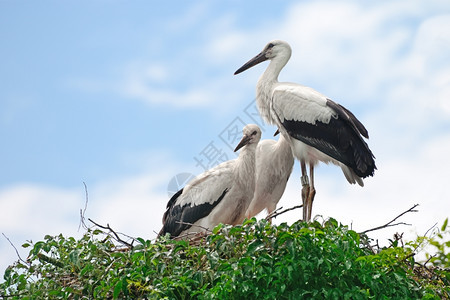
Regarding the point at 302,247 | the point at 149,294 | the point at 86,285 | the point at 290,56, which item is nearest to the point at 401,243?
the point at 302,247

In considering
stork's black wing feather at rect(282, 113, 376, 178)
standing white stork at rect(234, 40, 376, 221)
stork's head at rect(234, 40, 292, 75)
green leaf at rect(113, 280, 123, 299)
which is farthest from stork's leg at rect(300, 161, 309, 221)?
green leaf at rect(113, 280, 123, 299)

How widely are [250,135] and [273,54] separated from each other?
112 centimetres

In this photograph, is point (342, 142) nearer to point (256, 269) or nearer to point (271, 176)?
point (271, 176)

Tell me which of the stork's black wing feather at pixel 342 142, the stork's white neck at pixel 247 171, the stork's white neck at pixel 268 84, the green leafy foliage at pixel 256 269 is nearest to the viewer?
the green leafy foliage at pixel 256 269

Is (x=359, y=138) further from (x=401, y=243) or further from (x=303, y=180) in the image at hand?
(x=401, y=243)

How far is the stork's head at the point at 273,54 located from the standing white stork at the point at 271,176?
888 mm

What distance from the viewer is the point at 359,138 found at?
23.5ft

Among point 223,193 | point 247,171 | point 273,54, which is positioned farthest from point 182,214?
point 273,54

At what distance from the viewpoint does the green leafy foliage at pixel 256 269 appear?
16.1 ft

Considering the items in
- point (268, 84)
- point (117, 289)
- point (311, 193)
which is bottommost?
point (117, 289)

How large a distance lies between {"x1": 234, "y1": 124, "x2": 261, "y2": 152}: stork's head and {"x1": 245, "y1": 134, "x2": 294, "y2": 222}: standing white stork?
0.56m

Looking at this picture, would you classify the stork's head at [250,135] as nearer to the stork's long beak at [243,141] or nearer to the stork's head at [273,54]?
the stork's long beak at [243,141]

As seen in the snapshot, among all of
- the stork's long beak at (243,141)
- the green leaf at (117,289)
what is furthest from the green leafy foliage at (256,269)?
the stork's long beak at (243,141)

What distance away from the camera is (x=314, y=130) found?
7281mm
